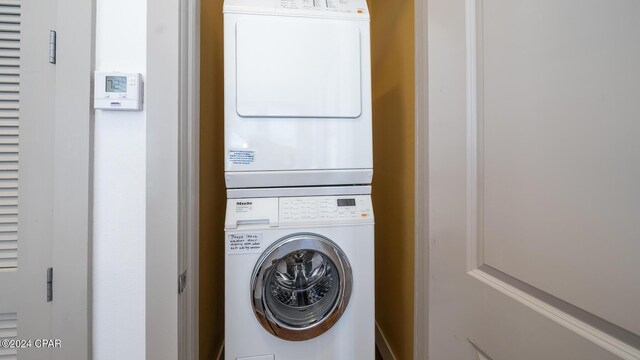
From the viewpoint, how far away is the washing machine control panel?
1048 mm

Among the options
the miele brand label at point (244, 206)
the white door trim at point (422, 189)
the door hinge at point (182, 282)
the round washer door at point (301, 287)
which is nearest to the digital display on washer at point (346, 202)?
the round washer door at point (301, 287)

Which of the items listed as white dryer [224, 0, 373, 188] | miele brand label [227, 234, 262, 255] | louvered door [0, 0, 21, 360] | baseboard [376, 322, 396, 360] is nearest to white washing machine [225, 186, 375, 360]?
miele brand label [227, 234, 262, 255]

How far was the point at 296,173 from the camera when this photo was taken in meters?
1.06

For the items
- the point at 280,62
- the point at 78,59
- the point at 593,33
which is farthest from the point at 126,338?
the point at 593,33

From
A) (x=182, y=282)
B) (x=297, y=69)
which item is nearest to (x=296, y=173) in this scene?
(x=297, y=69)

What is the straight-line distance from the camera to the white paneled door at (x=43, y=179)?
709 millimetres

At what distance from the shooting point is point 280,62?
3.38 ft

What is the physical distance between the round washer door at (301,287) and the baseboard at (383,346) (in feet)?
2.28

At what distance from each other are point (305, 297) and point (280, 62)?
1.10 metres

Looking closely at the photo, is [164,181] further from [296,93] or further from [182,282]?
[296,93]

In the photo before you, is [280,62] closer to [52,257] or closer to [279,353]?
[52,257]

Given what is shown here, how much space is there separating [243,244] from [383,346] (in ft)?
4.04

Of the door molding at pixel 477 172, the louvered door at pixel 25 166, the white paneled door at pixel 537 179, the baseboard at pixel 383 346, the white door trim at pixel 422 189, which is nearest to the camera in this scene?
the white paneled door at pixel 537 179

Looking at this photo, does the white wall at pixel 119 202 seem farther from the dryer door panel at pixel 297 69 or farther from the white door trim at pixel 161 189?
the dryer door panel at pixel 297 69
